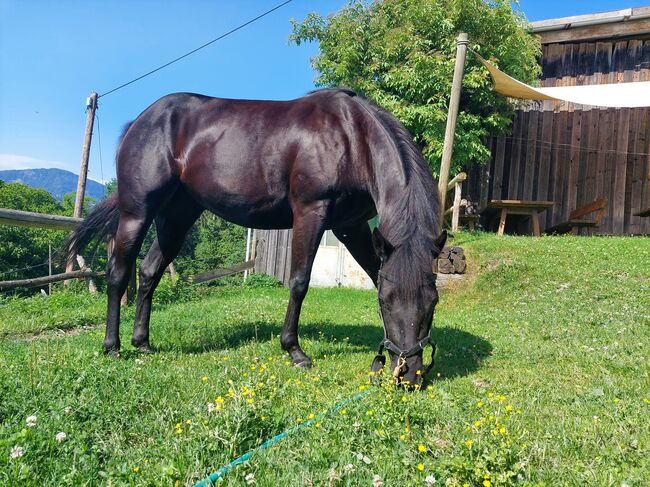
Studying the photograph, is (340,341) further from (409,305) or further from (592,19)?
(592,19)

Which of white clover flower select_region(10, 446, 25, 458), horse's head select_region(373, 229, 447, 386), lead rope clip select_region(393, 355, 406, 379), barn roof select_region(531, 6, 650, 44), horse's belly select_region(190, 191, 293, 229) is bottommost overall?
white clover flower select_region(10, 446, 25, 458)

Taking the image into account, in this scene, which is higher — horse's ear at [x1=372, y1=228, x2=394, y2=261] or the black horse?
the black horse

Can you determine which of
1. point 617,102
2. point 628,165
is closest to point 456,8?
point 617,102

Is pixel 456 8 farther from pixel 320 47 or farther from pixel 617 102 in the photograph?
pixel 617 102

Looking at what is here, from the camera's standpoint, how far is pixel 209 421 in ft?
7.22

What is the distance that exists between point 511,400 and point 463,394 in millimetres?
290

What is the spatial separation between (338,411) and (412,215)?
4.71ft

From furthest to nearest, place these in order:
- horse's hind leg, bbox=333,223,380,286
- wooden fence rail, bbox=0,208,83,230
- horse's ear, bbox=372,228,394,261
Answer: wooden fence rail, bbox=0,208,83,230 < horse's hind leg, bbox=333,223,380,286 < horse's ear, bbox=372,228,394,261

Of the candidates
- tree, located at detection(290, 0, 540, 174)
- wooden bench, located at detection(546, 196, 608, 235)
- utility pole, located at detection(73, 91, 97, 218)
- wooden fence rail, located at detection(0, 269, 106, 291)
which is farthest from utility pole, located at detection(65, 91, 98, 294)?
wooden bench, located at detection(546, 196, 608, 235)

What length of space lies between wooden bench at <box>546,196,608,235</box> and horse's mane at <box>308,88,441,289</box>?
346 inches

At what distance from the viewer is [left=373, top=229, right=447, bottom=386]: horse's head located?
9.46ft

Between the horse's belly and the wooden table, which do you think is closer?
the horse's belly

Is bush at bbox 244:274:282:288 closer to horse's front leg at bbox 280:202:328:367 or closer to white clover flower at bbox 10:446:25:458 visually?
horse's front leg at bbox 280:202:328:367

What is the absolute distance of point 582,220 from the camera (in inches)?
426
